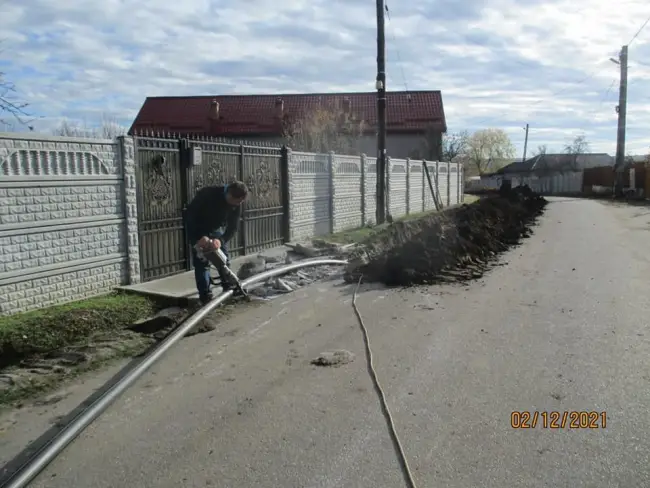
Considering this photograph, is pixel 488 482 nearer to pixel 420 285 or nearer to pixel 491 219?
pixel 420 285

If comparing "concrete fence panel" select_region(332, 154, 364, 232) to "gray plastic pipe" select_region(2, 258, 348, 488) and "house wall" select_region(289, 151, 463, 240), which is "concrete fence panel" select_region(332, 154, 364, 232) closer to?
"house wall" select_region(289, 151, 463, 240)

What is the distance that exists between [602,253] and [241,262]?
7428mm

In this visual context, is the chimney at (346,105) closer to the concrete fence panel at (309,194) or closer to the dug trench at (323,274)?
the concrete fence panel at (309,194)

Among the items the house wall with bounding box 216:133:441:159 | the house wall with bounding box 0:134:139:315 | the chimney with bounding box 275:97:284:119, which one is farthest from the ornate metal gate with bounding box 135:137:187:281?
the chimney with bounding box 275:97:284:119

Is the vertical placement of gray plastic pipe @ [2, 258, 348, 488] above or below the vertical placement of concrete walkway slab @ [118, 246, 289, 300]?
above

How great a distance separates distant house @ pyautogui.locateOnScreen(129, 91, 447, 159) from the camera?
4141 centimetres

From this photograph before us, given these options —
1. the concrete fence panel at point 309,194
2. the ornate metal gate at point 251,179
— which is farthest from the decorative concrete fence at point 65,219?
the concrete fence panel at point 309,194

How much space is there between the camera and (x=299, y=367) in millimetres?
5445

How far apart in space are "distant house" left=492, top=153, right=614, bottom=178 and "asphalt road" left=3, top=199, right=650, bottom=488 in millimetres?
64466

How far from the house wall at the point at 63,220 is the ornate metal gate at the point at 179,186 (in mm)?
361

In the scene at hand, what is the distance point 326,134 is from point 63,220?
22.1 m

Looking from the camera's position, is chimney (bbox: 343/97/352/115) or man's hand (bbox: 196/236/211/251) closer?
man's hand (bbox: 196/236/211/251)

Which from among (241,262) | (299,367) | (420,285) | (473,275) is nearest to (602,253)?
(473,275)
